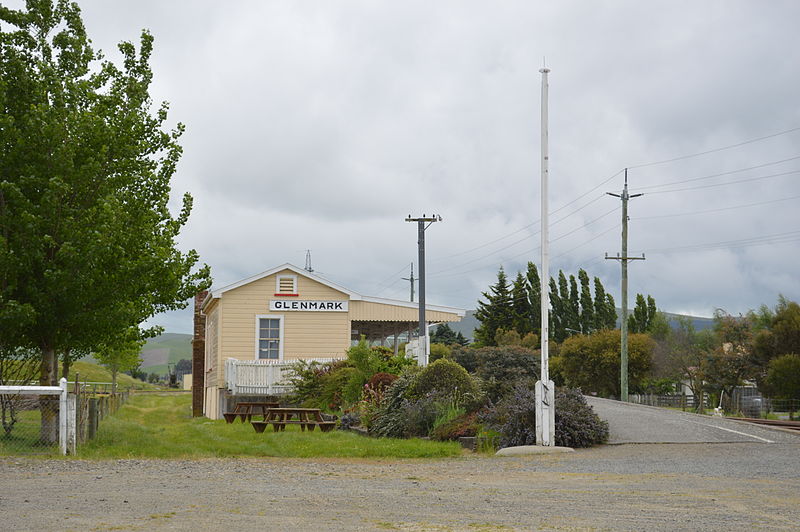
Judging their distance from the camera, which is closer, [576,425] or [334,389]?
[576,425]

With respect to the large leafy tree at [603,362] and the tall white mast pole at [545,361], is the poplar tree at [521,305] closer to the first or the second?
Answer: the large leafy tree at [603,362]

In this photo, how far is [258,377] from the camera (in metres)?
28.1

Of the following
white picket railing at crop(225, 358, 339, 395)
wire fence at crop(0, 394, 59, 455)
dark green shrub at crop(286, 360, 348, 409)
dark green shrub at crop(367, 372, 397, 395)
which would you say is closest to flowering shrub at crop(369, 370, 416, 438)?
dark green shrub at crop(367, 372, 397, 395)

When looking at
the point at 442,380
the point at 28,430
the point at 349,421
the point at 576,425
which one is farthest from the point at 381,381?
the point at 28,430

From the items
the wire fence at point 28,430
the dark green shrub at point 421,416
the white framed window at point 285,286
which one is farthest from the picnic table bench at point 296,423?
the white framed window at point 285,286

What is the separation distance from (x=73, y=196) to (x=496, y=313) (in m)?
62.5

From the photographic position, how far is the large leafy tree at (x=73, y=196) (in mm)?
14984

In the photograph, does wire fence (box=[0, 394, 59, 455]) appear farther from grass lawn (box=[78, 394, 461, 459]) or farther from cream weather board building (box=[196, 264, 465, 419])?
cream weather board building (box=[196, 264, 465, 419])

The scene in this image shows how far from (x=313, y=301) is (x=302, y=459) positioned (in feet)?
52.3

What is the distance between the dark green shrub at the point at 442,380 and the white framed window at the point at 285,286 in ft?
36.5

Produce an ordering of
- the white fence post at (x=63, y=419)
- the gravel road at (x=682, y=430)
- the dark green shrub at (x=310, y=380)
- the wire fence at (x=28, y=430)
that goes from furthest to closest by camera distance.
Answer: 1. the dark green shrub at (x=310, y=380)
2. the gravel road at (x=682, y=430)
3. the wire fence at (x=28, y=430)
4. the white fence post at (x=63, y=419)

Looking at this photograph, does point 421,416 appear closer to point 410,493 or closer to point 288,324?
point 410,493

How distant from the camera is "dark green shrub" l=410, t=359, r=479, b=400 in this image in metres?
19.7

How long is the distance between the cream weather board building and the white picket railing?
1.15 metres
